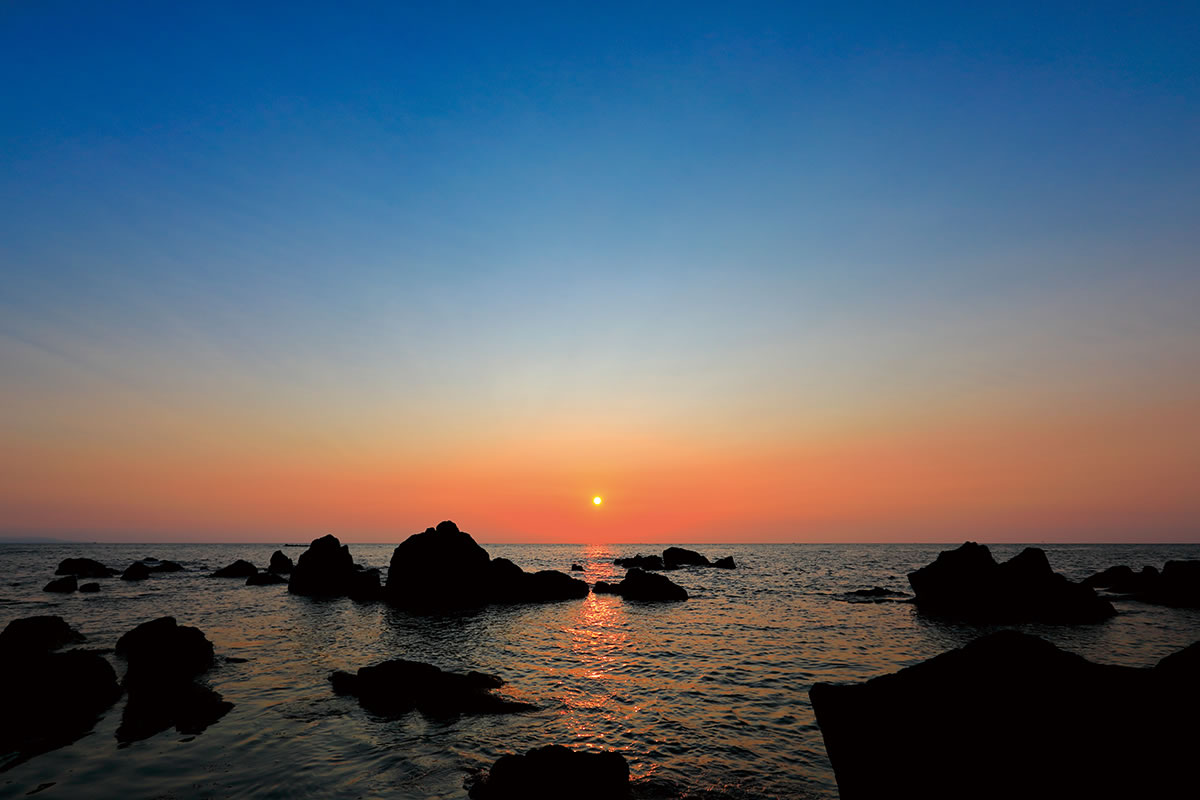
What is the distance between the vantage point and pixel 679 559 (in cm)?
10775

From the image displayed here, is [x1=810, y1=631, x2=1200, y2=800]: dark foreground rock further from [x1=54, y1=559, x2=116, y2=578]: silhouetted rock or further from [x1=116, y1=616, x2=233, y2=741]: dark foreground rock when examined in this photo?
[x1=54, y1=559, x2=116, y2=578]: silhouetted rock

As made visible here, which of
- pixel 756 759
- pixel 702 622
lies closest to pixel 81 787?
pixel 756 759

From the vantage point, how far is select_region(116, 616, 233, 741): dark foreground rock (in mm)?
14859

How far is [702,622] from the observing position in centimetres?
3453

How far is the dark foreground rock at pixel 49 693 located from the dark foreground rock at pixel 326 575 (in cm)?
3462

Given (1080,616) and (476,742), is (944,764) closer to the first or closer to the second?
(476,742)

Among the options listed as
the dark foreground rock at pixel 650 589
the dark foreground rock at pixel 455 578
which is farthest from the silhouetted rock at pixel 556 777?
the dark foreground rock at pixel 650 589

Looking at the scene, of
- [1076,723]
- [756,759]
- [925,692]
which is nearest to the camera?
[1076,723]

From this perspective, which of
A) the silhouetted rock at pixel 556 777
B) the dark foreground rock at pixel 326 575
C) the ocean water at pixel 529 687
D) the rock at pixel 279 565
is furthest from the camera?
the rock at pixel 279 565

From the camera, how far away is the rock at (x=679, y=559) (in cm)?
10331

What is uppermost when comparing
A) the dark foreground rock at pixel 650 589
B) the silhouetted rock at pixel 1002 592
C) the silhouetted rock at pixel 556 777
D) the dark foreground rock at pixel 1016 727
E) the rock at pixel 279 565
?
the dark foreground rock at pixel 1016 727

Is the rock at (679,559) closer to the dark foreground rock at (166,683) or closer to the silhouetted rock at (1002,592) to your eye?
the silhouetted rock at (1002,592)

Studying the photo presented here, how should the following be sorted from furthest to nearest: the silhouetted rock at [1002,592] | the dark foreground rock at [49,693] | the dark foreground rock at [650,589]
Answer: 1. the dark foreground rock at [650,589]
2. the silhouetted rock at [1002,592]
3. the dark foreground rock at [49,693]

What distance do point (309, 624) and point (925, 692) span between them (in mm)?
34810
